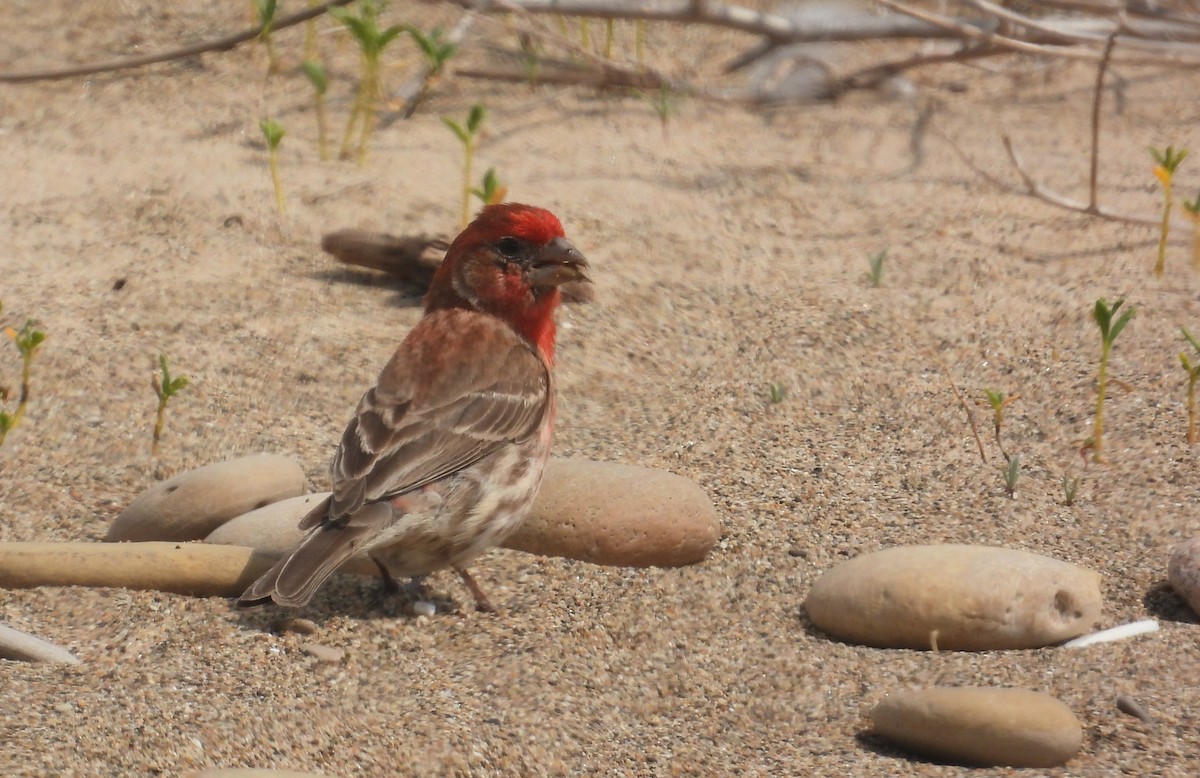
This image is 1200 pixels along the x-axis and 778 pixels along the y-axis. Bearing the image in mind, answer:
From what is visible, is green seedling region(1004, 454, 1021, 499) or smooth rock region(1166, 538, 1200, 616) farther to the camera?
green seedling region(1004, 454, 1021, 499)

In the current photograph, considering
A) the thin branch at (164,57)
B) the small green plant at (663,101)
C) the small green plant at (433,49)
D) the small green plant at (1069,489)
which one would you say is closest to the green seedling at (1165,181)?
the small green plant at (1069,489)

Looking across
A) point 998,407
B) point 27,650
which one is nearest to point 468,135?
point 998,407

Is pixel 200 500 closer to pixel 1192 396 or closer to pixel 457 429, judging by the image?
pixel 457 429

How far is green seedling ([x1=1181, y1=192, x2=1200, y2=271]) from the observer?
552 centimetres

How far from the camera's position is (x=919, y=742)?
327 centimetres

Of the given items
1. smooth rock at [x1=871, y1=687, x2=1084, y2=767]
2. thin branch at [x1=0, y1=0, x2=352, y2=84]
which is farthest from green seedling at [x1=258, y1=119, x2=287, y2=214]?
smooth rock at [x1=871, y1=687, x2=1084, y2=767]

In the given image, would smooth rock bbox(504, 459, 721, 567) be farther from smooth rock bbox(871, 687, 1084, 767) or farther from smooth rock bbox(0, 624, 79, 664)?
smooth rock bbox(0, 624, 79, 664)

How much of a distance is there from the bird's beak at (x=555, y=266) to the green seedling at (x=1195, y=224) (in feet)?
8.06

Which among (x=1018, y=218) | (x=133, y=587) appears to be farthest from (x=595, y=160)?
(x=133, y=587)

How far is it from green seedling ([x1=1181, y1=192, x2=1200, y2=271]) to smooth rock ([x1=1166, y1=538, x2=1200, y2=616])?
2.06 metres

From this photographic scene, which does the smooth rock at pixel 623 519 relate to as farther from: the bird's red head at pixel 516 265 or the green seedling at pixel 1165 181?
the green seedling at pixel 1165 181

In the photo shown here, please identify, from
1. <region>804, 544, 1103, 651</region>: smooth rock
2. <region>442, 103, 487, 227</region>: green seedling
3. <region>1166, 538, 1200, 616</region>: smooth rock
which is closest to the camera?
<region>804, 544, 1103, 651</region>: smooth rock

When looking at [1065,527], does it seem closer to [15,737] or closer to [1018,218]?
[1018,218]

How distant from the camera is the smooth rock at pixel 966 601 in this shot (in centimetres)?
365
